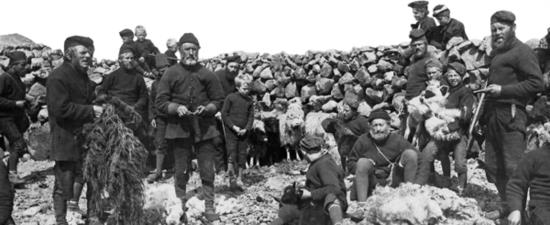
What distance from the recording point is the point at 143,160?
6.47m

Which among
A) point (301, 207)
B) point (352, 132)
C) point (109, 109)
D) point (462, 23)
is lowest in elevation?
point (301, 207)

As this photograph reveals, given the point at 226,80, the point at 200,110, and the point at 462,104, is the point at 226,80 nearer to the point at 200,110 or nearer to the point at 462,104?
the point at 200,110

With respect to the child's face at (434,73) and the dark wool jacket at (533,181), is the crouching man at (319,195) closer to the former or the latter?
the dark wool jacket at (533,181)

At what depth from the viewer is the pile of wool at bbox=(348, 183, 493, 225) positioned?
17.0 ft

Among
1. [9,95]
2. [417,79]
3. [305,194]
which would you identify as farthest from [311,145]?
[9,95]

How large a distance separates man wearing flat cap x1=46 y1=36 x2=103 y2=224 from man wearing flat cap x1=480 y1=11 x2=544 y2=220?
4.07 m

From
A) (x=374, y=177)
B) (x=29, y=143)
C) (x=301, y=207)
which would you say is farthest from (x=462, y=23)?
(x=29, y=143)

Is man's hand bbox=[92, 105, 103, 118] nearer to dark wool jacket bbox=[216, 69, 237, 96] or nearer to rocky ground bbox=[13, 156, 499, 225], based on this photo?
rocky ground bbox=[13, 156, 499, 225]

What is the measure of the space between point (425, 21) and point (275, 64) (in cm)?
479

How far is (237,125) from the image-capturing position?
370 inches

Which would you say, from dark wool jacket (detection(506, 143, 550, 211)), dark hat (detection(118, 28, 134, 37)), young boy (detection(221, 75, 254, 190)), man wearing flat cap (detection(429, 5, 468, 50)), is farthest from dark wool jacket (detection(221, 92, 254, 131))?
dark wool jacket (detection(506, 143, 550, 211))

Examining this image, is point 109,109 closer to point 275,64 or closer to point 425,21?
point 425,21

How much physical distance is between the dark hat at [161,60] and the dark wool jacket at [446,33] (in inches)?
187

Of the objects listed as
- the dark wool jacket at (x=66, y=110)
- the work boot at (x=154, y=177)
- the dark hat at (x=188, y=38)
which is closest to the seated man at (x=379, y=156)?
the dark hat at (x=188, y=38)
